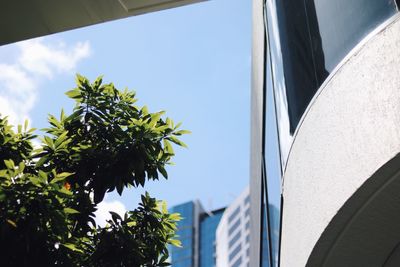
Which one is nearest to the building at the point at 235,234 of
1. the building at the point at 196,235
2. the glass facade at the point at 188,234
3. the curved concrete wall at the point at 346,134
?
the building at the point at 196,235

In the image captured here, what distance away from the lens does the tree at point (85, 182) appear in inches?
173

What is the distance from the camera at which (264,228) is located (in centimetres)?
820

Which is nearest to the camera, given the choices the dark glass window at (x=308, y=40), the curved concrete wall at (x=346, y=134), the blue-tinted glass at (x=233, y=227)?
the curved concrete wall at (x=346, y=134)

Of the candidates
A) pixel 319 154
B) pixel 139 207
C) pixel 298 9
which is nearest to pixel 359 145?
pixel 319 154

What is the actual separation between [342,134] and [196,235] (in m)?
105

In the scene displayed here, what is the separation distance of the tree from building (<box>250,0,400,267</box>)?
1379mm

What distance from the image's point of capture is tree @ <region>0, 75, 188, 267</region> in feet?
14.4

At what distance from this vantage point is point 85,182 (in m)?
5.40

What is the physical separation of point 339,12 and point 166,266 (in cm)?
294

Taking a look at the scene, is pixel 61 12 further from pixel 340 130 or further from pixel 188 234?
pixel 188 234

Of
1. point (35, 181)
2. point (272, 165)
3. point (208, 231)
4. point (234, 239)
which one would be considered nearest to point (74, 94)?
point (35, 181)

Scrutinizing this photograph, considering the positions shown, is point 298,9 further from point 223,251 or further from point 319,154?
point 223,251

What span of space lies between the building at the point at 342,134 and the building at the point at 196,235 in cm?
10100

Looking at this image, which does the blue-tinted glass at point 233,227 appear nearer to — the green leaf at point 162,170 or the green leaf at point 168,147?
the green leaf at point 168,147
